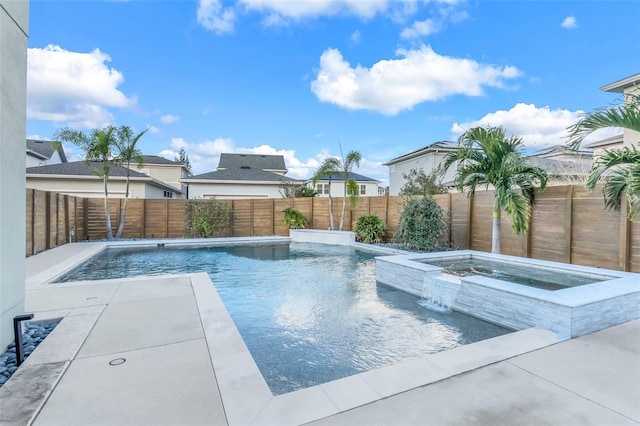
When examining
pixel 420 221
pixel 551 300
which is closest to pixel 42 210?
pixel 420 221

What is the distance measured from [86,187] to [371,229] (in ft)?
50.8

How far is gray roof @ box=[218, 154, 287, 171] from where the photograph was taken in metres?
31.7

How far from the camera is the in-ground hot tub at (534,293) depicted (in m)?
3.89

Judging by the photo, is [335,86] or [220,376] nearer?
[220,376]

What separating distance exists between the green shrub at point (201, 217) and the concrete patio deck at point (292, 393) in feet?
39.0

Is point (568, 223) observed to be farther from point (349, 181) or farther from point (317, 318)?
point (349, 181)

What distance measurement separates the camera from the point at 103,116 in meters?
16.5

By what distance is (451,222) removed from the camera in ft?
37.0

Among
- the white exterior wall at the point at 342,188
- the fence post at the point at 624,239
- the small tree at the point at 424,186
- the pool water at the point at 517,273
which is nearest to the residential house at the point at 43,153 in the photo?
the white exterior wall at the point at 342,188

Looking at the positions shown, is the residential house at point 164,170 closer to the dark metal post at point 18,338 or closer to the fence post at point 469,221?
the fence post at point 469,221

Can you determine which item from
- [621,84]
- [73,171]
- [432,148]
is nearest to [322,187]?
[432,148]

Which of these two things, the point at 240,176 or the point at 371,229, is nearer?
the point at 371,229

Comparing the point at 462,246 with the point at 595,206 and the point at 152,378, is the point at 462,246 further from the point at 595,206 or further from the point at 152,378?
the point at 152,378

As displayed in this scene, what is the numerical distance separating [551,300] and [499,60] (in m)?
11.3
